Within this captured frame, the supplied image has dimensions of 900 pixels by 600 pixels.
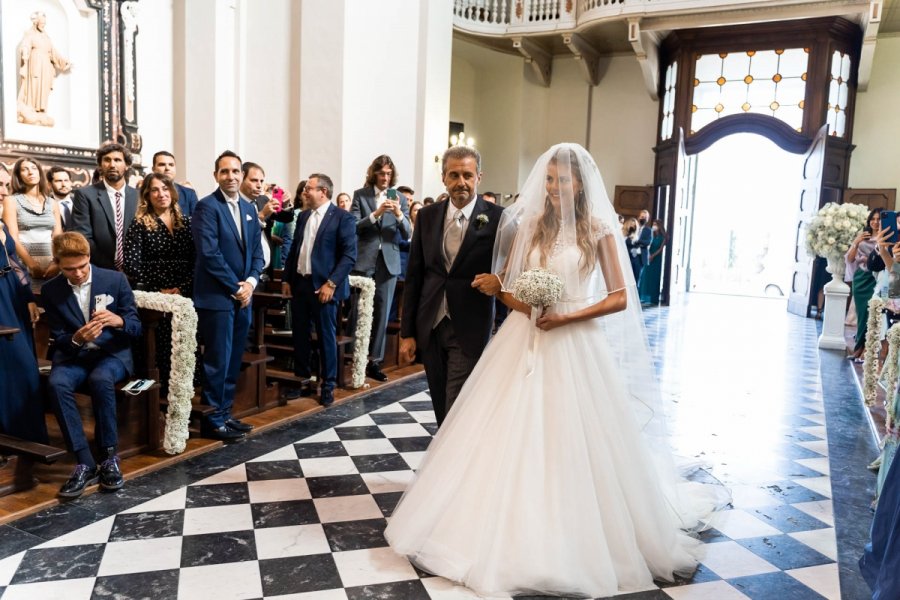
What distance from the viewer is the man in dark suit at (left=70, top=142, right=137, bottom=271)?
460 centimetres

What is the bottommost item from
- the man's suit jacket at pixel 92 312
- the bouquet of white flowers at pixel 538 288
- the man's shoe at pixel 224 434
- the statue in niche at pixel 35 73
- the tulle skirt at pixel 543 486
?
the man's shoe at pixel 224 434

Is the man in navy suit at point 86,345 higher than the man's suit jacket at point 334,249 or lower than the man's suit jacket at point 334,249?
lower

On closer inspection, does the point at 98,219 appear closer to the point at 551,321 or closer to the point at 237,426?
the point at 237,426

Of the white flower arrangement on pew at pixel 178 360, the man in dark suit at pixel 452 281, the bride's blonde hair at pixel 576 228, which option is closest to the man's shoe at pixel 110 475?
the white flower arrangement on pew at pixel 178 360

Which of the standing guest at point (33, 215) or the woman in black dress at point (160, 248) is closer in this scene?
the woman in black dress at point (160, 248)

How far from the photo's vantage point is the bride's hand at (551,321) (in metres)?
2.89

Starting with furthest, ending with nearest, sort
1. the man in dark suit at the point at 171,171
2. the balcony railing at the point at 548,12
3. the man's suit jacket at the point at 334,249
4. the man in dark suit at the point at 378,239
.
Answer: the balcony railing at the point at 548,12
the man in dark suit at the point at 378,239
the man in dark suit at the point at 171,171
the man's suit jacket at the point at 334,249

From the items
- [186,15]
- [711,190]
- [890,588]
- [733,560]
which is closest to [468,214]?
[733,560]

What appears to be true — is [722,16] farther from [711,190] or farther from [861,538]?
[861,538]

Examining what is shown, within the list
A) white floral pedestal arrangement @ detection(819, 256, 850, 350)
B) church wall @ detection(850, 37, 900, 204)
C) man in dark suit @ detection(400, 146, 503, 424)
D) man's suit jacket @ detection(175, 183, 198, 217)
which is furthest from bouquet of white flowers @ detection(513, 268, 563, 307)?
church wall @ detection(850, 37, 900, 204)

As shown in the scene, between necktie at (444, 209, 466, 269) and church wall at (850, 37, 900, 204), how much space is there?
12691mm

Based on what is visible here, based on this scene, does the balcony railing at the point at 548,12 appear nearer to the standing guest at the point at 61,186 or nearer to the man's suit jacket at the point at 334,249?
the standing guest at the point at 61,186

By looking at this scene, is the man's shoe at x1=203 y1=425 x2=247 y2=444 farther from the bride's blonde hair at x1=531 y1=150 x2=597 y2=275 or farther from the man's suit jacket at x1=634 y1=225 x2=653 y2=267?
the man's suit jacket at x1=634 y1=225 x2=653 y2=267

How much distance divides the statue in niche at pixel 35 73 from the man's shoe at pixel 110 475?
5962 millimetres
